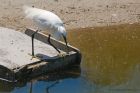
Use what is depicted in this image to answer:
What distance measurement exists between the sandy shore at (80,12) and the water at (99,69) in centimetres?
65

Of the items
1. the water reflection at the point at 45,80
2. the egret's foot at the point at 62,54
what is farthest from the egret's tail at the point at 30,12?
the water reflection at the point at 45,80

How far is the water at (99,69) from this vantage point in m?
9.53

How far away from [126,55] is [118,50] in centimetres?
40

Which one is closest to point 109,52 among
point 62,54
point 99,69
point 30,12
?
point 99,69

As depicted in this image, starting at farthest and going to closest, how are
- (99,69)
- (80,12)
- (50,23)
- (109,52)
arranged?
1. (80,12)
2. (109,52)
3. (99,69)
4. (50,23)

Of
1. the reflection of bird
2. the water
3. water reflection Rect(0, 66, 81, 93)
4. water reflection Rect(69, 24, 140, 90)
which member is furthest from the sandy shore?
water reflection Rect(0, 66, 81, 93)

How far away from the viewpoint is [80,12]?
48.2 ft

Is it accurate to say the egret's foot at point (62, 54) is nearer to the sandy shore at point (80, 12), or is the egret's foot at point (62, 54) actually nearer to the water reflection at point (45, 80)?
the water reflection at point (45, 80)

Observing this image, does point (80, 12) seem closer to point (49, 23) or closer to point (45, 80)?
point (49, 23)

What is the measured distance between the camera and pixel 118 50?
11953 mm

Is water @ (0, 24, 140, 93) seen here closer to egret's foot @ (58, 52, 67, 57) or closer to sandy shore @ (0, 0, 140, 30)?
egret's foot @ (58, 52, 67, 57)

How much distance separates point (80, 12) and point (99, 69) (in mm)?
4280

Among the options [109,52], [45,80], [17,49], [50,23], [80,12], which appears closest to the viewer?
[45,80]

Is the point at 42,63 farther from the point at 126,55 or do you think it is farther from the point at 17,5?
→ the point at 17,5
